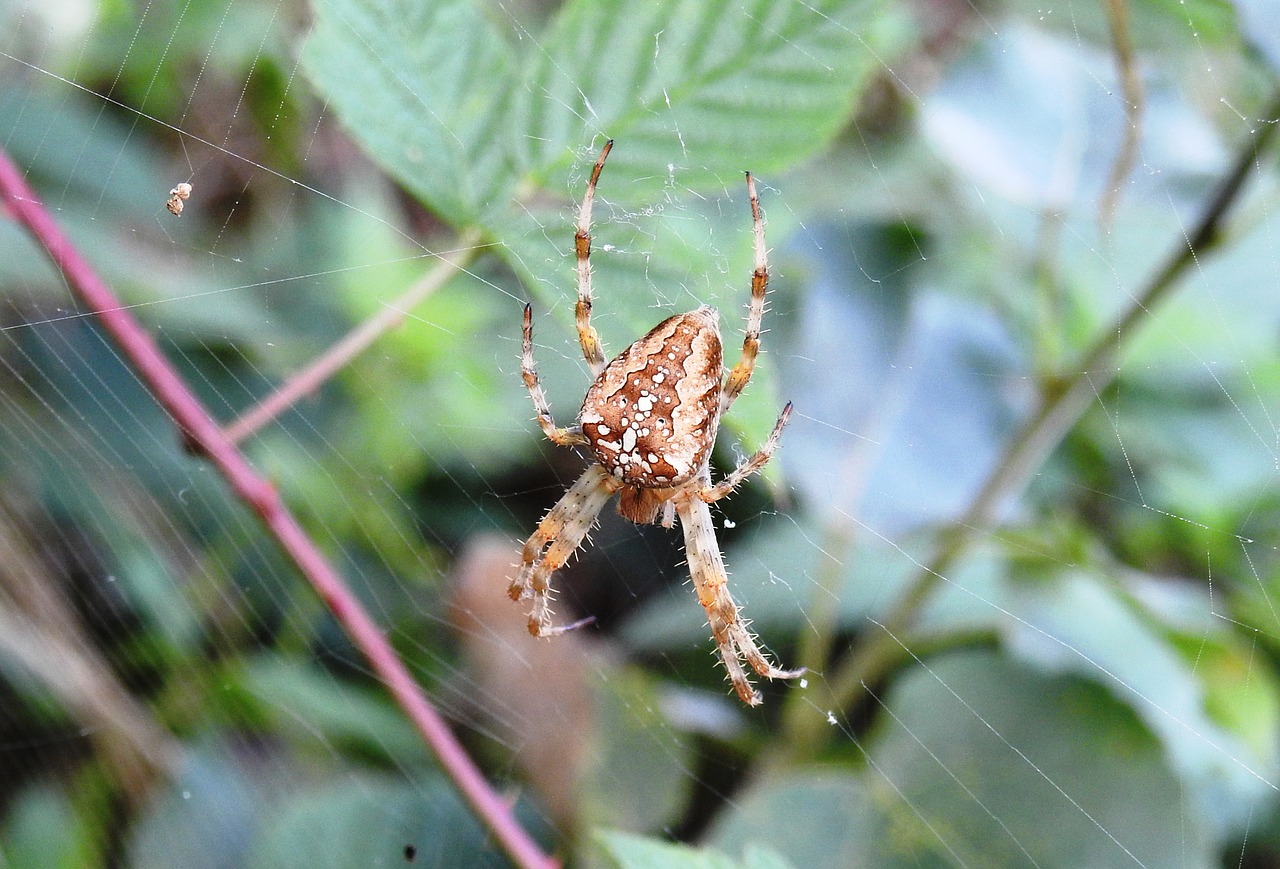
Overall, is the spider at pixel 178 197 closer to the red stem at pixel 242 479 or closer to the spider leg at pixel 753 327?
the red stem at pixel 242 479

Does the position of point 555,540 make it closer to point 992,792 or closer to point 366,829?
point 366,829

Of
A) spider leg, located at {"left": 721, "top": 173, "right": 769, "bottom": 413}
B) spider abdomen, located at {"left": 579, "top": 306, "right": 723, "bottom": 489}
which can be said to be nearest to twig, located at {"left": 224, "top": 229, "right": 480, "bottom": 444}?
spider abdomen, located at {"left": 579, "top": 306, "right": 723, "bottom": 489}

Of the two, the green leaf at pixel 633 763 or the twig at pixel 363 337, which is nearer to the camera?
the twig at pixel 363 337

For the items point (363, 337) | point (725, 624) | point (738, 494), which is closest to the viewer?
point (363, 337)

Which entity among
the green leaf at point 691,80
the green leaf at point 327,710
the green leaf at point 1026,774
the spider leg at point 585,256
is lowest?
the green leaf at point 327,710

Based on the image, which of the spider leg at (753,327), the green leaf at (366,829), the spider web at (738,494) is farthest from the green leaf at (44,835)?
the spider leg at (753,327)

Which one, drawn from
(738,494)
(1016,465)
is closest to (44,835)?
(738,494)

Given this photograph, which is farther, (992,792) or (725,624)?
(725,624)
